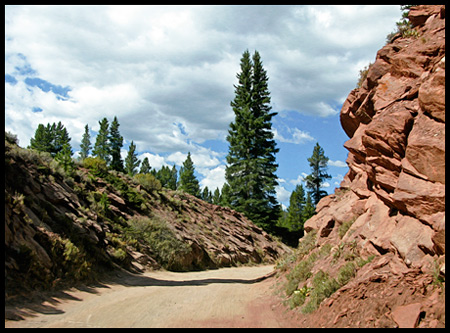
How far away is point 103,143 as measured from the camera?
64.2 m

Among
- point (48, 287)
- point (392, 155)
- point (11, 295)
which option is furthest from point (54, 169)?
point (392, 155)

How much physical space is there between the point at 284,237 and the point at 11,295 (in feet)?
118

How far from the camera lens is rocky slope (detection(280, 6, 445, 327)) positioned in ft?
18.9

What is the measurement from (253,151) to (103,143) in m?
35.5

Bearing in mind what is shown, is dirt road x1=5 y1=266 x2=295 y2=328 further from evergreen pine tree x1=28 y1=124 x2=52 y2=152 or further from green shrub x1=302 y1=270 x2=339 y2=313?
evergreen pine tree x1=28 y1=124 x2=52 y2=152

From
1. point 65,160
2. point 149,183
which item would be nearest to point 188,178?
point 149,183

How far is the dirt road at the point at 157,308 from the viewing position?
6.89m

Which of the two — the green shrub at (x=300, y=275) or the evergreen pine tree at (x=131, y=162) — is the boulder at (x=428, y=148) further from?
the evergreen pine tree at (x=131, y=162)

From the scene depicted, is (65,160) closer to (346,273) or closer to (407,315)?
(346,273)

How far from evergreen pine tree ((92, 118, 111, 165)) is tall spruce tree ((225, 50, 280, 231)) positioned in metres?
29.6

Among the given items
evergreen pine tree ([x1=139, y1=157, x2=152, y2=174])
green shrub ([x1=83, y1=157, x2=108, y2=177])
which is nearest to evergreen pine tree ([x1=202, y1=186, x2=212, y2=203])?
evergreen pine tree ([x1=139, y1=157, x2=152, y2=174])

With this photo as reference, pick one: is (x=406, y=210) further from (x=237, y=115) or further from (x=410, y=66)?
(x=237, y=115)

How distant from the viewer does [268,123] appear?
43.1 meters
